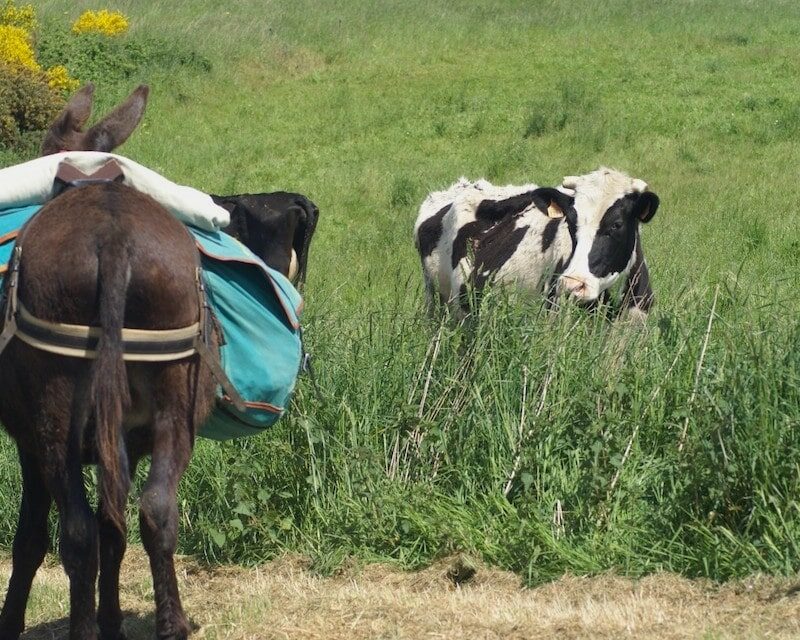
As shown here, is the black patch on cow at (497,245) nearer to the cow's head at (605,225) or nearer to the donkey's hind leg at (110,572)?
the cow's head at (605,225)

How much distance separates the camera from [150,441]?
4.64m

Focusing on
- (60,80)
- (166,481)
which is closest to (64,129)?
(166,481)

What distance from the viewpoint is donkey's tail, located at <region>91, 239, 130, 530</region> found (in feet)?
13.3

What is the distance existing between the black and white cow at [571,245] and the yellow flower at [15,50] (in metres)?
16.7

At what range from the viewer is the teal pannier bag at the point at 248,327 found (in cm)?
477

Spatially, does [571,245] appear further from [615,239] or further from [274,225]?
[274,225]

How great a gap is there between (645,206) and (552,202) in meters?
0.74

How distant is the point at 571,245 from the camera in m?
9.34

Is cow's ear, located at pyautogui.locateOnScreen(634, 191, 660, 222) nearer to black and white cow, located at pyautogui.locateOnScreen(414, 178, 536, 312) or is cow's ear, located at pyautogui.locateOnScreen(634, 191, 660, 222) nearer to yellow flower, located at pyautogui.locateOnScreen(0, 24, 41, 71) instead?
black and white cow, located at pyautogui.locateOnScreen(414, 178, 536, 312)

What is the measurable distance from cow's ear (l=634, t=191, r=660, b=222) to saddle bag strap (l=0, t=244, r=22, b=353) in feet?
19.2

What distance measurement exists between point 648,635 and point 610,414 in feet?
5.84

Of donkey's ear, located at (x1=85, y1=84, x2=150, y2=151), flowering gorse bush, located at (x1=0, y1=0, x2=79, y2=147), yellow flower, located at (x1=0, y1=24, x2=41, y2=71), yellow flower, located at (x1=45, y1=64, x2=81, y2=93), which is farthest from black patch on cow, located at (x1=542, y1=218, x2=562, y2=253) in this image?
yellow flower, located at (x1=45, y1=64, x2=81, y2=93)

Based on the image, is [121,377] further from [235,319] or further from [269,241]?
[269,241]

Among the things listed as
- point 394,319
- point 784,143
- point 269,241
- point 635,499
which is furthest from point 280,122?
point 635,499
